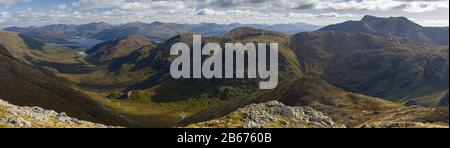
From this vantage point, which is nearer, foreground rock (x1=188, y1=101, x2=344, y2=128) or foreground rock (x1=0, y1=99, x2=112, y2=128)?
foreground rock (x1=0, y1=99, x2=112, y2=128)

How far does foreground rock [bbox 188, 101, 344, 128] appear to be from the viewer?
12206 cm

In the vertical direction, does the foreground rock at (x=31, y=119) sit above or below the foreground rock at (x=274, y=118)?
above

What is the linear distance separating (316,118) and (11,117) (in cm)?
8327

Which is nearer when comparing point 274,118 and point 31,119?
point 31,119

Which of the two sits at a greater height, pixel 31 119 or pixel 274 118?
pixel 31 119

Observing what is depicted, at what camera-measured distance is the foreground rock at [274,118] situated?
400 ft

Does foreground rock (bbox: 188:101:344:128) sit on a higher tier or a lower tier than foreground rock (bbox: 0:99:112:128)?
→ lower

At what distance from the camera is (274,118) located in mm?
131000

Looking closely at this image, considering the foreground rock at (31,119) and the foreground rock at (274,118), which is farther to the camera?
the foreground rock at (274,118)
